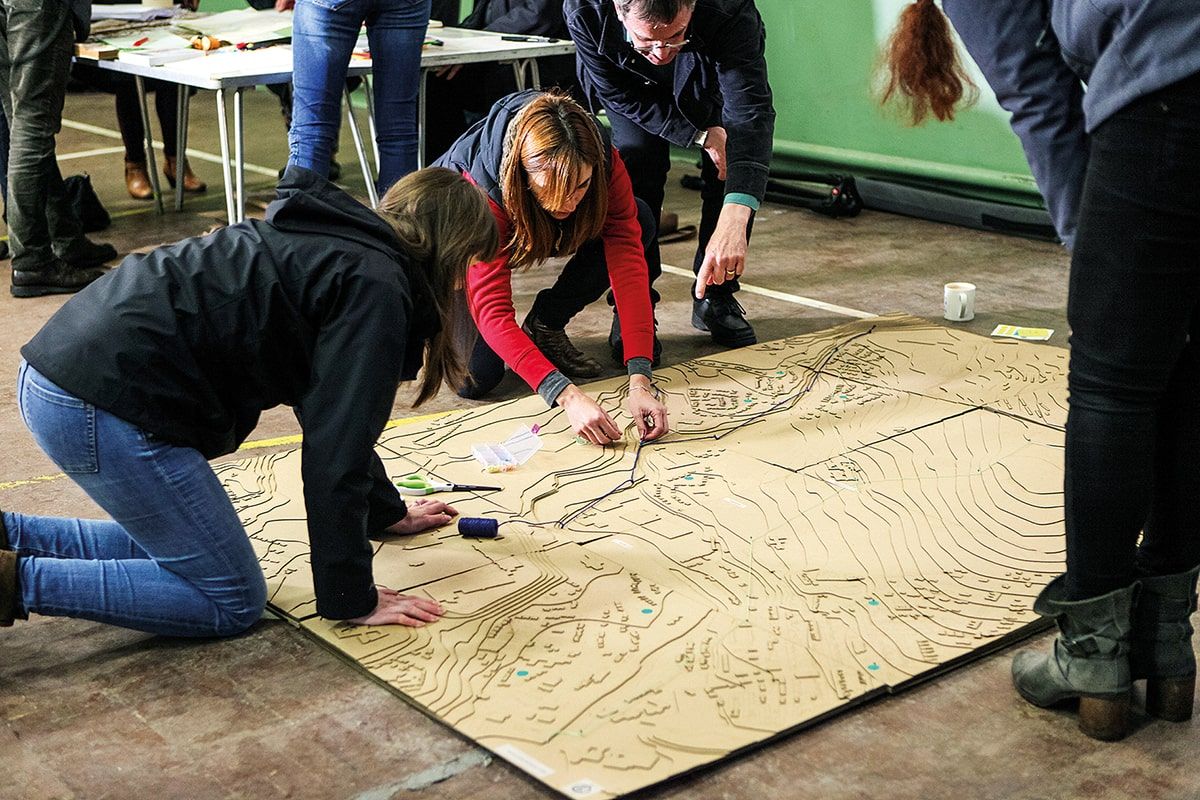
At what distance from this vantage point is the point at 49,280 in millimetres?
4082

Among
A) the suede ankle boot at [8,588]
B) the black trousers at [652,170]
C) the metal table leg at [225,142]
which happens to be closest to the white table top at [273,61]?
the metal table leg at [225,142]

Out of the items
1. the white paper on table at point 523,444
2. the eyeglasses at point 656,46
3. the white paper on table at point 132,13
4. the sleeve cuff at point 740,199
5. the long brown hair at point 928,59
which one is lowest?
the white paper on table at point 523,444

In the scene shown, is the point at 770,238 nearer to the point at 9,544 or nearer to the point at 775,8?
the point at 775,8

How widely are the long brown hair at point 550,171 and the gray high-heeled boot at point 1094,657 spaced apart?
1273mm

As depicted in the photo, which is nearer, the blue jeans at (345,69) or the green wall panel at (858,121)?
the blue jeans at (345,69)

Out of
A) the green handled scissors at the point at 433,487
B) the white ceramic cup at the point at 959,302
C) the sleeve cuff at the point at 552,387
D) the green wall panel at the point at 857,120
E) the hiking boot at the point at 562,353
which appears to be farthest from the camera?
the green wall panel at the point at 857,120

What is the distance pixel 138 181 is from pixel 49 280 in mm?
1456

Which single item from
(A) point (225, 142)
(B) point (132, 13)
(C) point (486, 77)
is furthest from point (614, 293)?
(B) point (132, 13)

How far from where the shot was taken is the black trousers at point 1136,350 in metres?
1.52

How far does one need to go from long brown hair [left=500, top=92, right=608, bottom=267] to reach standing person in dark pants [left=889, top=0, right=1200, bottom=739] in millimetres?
891

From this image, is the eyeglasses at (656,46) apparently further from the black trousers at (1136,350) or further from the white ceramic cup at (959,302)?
the black trousers at (1136,350)

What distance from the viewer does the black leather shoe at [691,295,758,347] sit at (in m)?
3.52

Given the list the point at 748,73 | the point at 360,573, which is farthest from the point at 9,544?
the point at 748,73

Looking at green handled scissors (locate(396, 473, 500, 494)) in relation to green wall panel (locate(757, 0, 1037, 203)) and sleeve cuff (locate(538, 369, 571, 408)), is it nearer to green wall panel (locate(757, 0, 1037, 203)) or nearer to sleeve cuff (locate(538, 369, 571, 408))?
sleeve cuff (locate(538, 369, 571, 408))
